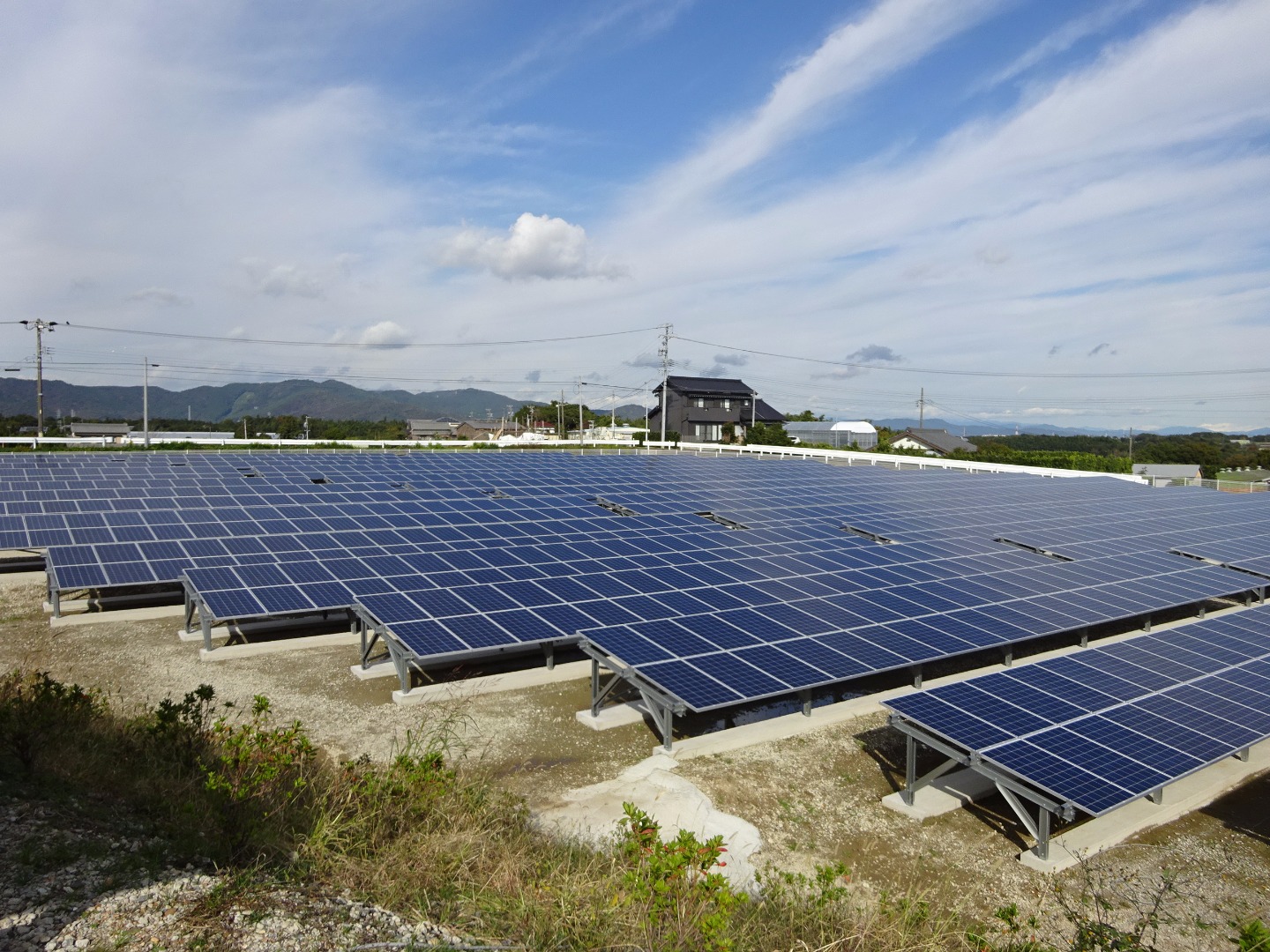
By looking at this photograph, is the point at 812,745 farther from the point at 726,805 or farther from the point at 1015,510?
the point at 1015,510

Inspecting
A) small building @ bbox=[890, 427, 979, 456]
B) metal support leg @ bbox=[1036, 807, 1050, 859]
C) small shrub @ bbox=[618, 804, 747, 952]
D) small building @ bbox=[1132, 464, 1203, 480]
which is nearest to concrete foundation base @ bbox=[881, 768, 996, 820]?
metal support leg @ bbox=[1036, 807, 1050, 859]

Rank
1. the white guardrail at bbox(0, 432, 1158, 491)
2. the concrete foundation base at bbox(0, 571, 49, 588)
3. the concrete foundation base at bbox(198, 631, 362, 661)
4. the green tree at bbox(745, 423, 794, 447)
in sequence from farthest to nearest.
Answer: the green tree at bbox(745, 423, 794, 447), the white guardrail at bbox(0, 432, 1158, 491), the concrete foundation base at bbox(0, 571, 49, 588), the concrete foundation base at bbox(198, 631, 362, 661)

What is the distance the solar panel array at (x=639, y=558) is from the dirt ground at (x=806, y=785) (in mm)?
1345

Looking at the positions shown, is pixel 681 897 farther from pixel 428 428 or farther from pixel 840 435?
pixel 428 428

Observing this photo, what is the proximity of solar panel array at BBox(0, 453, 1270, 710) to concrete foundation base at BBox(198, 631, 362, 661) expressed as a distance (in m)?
1.36

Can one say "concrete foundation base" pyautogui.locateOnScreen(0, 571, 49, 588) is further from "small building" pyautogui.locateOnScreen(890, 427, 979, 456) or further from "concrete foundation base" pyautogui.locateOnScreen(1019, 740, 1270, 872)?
"small building" pyautogui.locateOnScreen(890, 427, 979, 456)

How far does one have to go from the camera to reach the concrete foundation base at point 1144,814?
1102 cm

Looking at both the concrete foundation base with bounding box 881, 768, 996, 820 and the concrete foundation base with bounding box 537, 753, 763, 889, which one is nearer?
the concrete foundation base with bounding box 537, 753, 763, 889

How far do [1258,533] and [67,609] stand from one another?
4521cm

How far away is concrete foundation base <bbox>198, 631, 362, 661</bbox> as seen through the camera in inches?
730

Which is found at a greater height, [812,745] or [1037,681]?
[1037,681]

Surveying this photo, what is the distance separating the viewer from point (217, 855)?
823 centimetres

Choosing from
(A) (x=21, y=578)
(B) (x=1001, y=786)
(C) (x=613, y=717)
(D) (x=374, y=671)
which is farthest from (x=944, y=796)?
(A) (x=21, y=578)

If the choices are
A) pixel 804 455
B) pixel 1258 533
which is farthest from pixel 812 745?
pixel 804 455
